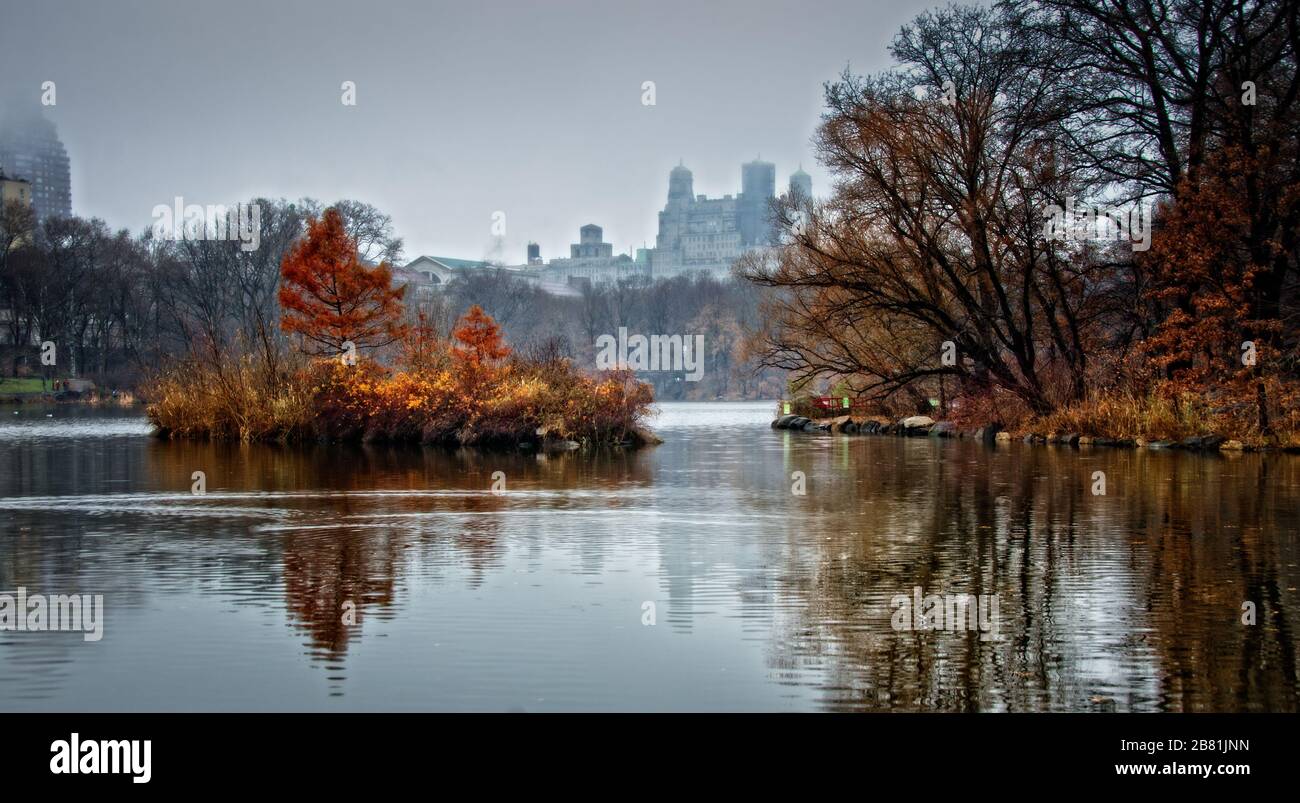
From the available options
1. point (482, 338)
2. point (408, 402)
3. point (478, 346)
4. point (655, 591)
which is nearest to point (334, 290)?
point (478, 346)

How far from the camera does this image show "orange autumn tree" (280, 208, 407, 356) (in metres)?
39.1

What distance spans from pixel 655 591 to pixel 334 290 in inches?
1275

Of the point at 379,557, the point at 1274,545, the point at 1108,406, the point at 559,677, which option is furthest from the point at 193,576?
the point at 1108,406

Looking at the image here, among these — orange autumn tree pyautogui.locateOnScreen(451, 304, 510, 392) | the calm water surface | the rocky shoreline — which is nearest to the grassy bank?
orange autumn tree pyautogui.locateOnScreen(451, 304, 510, 392)

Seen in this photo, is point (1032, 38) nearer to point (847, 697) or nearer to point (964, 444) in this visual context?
point (964, 444)

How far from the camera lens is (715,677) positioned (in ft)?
22.1

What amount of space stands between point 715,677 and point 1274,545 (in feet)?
23.7

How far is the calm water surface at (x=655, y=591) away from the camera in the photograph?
6473 mm

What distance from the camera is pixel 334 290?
39875mm

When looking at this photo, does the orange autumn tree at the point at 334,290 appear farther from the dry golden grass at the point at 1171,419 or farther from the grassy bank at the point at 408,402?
the dry golden grass at the point at 1171,419

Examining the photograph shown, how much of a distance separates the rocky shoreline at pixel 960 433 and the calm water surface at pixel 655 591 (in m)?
6.48

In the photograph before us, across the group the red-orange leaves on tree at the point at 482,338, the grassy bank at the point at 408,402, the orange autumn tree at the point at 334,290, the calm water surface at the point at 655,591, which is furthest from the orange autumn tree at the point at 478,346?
the calm water surface at the point at 655,591

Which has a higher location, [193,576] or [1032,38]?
[1032,38]

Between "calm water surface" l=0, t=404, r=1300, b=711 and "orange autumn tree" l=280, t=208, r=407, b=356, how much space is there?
1983 centimetres
